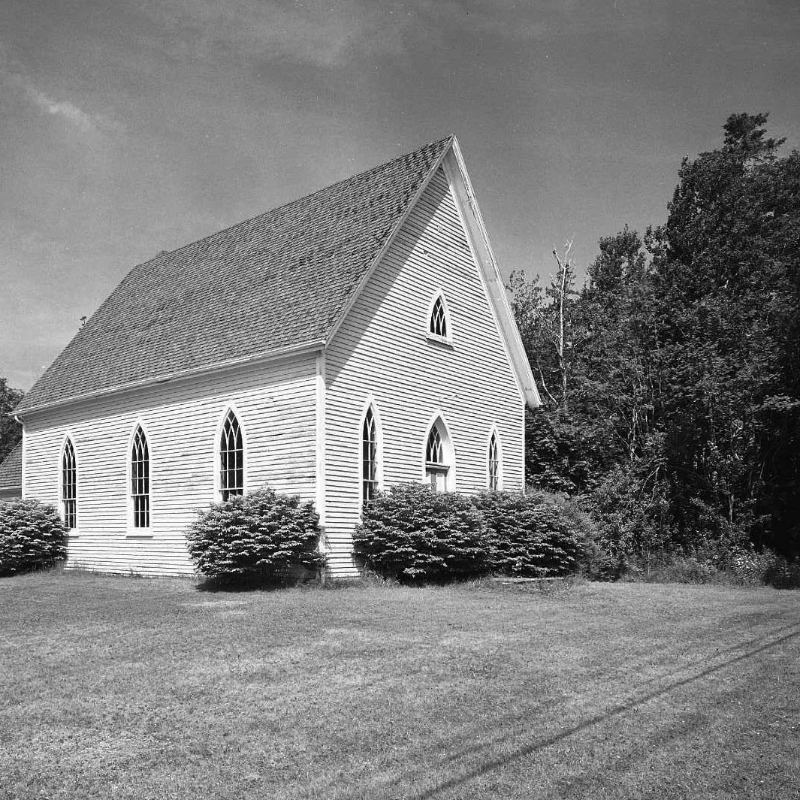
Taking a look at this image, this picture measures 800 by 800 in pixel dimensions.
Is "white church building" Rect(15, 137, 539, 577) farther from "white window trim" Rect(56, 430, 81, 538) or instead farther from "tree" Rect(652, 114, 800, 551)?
"tree" Rect(652, 114, 800, 551)

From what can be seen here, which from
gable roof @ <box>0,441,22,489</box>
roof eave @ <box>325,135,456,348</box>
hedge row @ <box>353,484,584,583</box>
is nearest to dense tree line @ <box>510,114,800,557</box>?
hedge row @ <box>353,484,584,583</box>

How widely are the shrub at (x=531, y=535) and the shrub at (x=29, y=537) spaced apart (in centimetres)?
1229

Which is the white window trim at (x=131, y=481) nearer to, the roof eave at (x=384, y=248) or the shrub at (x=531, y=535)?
the roof eave at (x=384, y=248)

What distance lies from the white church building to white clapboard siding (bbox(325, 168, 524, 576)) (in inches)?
1.9

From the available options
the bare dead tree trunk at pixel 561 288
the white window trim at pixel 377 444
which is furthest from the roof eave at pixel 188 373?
the bare dead tree trunk at pixel 561 288

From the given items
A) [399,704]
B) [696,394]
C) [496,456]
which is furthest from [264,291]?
[399,704]

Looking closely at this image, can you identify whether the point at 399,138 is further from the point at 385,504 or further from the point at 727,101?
the point at 727,101

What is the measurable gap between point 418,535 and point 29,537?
1217 cm

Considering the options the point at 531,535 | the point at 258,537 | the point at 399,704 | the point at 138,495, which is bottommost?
the point at 399,704

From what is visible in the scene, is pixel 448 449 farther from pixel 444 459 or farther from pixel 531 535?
pixel 531 535

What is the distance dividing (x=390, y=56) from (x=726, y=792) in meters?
18.4

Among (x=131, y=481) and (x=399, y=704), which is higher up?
(x=131, y=481)

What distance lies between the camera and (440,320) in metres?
22.0

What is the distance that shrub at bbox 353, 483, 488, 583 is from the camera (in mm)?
17828
